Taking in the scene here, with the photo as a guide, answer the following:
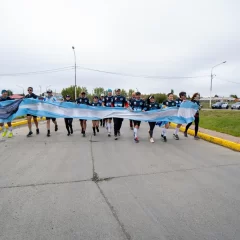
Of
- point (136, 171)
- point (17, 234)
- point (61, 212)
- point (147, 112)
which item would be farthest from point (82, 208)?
point (147, 112)

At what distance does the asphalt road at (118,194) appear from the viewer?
2619 mm

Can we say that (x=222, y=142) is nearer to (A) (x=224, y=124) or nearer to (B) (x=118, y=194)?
(A) (x=224, y=124)

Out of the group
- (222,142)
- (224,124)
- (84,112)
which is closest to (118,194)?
(222,142)

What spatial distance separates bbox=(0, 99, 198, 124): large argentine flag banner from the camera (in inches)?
331

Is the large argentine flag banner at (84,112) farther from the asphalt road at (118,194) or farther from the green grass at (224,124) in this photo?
the asphalt road at (118,194)

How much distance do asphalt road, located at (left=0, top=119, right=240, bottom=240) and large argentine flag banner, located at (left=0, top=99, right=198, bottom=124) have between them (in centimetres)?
244

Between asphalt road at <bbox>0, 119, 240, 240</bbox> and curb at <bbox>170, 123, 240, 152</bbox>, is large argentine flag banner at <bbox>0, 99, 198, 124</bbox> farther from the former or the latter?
asphalt road at <bbox>0, 119, 240, 240</bbox>

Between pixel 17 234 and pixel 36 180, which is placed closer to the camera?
pixel 17 234

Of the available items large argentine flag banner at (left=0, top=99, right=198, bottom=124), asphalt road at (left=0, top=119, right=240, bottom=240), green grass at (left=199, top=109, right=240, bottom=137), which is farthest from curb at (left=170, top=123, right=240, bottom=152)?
green grass at (left=199, top=109, right=240, bottom=137)

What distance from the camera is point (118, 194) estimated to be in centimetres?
356

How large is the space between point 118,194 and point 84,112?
18.7ft

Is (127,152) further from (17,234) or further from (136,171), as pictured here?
(17,234)

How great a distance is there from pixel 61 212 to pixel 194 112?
285 inches

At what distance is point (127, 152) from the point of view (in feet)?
20.5
